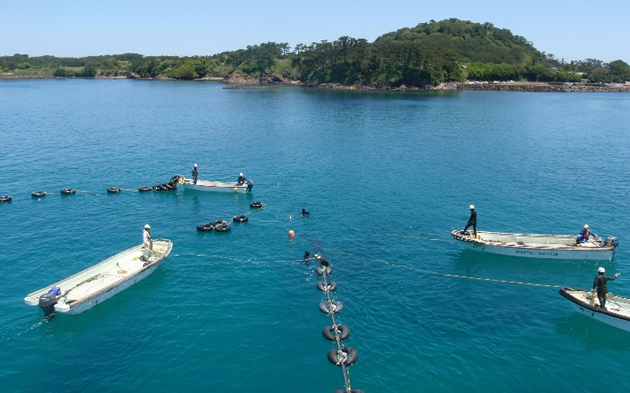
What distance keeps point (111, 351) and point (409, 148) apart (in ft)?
259

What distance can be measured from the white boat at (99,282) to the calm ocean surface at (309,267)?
3.46 ft

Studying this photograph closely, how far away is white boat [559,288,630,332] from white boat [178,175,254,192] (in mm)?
41824

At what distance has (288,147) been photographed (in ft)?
318

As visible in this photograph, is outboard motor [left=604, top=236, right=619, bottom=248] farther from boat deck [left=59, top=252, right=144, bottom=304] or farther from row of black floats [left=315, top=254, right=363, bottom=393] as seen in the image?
boat deck [left=59, top=252, right=144, bottom=304]

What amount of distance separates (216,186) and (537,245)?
42.1 m

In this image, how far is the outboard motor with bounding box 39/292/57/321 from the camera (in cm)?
3148

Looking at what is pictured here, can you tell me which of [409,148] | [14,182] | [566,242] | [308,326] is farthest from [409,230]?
[14,182]

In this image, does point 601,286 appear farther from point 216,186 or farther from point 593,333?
point 216,186

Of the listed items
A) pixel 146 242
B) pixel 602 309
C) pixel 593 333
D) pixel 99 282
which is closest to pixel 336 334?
pixel 593 333

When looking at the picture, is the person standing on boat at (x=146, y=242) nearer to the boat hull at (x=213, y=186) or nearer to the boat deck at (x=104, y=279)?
the boat deck at (x=104, y=279)

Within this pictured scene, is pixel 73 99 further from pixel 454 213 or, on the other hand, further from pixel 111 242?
pixel 454 213

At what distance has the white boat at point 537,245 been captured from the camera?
42.1 metres

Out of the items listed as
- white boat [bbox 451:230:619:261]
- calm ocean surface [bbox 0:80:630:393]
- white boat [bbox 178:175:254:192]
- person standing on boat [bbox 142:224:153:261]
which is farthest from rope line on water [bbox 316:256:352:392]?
white boat [bbox 178:175:254:192]

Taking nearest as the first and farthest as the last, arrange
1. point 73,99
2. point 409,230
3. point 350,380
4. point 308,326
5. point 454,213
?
1. point 350,380
2. point 308,326
3. point 409,230
4. point 454,213
5. point 73,99
